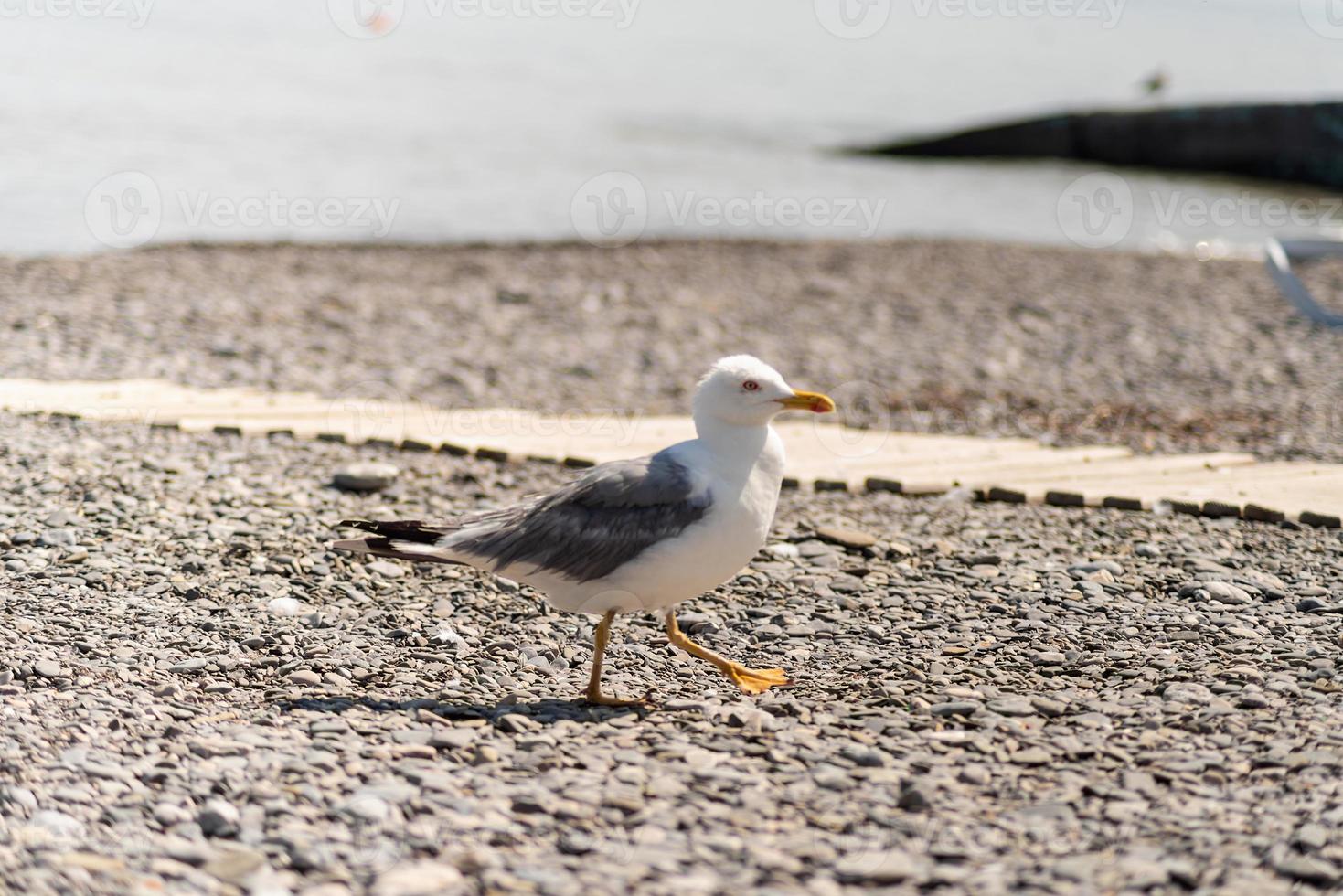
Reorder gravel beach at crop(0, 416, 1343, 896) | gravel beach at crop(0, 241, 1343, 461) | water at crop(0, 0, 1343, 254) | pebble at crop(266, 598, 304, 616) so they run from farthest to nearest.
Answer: water at crop(0, 0, 1343, 254) → gravel beach at crop(0, 241, 1343, 461) → pebble at crop(266, 598, 304, 616) → gravel beach at crop(0, 416, 1343, 896)

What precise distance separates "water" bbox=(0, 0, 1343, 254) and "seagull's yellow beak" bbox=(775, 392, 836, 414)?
14.2 metres

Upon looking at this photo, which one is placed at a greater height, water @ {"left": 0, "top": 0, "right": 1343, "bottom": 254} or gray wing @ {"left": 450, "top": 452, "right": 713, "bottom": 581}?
water @ {"left": 0, "top": 0, "right": 1343, "bottom": 254}

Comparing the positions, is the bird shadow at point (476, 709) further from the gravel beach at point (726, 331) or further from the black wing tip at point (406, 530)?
the gravel beach at point (726, 331)

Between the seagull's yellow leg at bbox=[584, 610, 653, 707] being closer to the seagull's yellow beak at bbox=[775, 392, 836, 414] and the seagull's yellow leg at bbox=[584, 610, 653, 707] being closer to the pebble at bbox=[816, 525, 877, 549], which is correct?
the seagull's yellow beak at bbox=[775, 392, 836, 414]

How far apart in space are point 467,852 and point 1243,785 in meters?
2.64

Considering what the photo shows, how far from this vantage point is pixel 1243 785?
4.70 meters

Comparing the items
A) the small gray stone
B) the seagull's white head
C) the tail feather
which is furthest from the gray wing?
the small gray stone

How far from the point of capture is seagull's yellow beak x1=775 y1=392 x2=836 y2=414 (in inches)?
223

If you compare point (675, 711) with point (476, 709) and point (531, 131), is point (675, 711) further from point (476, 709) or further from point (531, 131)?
point (531, 131)

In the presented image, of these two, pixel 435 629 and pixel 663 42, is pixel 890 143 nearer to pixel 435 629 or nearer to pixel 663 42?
pixel 663 42

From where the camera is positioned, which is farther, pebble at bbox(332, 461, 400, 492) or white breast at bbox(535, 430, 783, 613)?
pebble at bbox(332, 461, 400, 492)

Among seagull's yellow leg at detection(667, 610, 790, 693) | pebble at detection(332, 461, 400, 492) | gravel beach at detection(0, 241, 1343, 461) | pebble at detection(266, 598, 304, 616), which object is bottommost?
pebble at detection(266, 598, 304, 616)

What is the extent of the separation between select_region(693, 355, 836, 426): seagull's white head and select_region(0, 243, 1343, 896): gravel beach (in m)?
1.19

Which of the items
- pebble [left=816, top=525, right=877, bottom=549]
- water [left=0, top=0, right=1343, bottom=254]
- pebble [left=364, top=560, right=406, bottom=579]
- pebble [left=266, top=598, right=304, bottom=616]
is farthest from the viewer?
water [left=0, top=0, right=1343, bottom=254]
